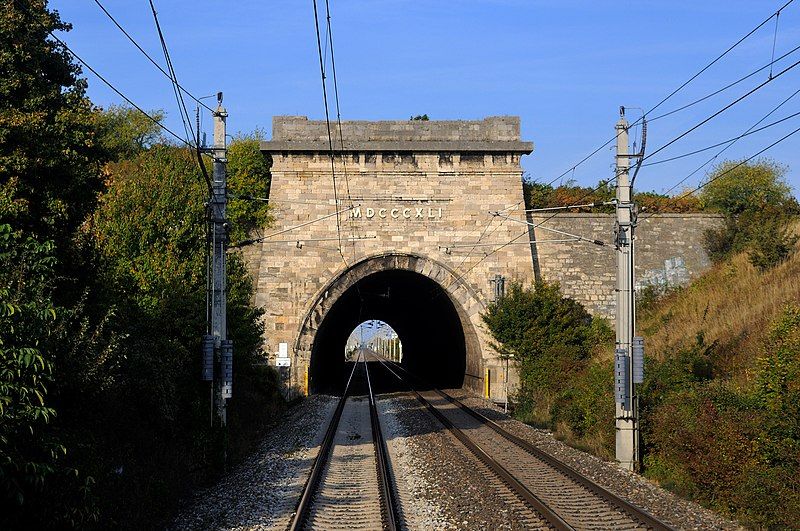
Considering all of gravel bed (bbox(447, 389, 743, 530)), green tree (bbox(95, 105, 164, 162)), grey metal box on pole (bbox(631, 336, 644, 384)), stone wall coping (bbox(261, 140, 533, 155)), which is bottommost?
gravel bed (bbox(447, 389, 743, 530))

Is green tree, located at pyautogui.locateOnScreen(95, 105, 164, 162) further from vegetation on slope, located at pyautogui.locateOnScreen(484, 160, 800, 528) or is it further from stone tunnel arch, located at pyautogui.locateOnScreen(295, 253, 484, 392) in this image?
vegetation on slope, located at pyautogui.locateOnScreen(484, 160, 800, 528)

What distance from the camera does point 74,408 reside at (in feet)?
33.6

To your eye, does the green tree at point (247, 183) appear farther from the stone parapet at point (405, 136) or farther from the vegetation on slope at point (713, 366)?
the vegetation on slope at point (713, 366)

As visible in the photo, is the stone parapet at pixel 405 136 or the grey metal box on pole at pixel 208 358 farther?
the stone parapet at pixel 405 136

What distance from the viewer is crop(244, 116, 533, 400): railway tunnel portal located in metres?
30.2

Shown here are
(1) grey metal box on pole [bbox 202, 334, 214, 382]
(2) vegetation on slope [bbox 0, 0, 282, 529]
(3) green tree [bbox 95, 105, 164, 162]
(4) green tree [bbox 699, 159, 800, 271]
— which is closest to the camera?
(2) vegetation on slope [bbox 0, 0, 282, 529]

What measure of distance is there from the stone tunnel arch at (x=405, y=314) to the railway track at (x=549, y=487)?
10328 mm

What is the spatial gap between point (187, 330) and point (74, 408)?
6.47 meters

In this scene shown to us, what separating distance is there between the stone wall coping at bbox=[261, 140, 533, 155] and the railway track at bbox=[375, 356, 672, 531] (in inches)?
502

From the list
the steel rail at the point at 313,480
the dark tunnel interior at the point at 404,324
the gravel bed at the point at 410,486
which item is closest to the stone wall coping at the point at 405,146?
the dark tunnel interior at the point at 404,324

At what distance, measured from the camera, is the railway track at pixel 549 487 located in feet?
35.0

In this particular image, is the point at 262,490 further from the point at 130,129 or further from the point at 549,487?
the point at 130,129

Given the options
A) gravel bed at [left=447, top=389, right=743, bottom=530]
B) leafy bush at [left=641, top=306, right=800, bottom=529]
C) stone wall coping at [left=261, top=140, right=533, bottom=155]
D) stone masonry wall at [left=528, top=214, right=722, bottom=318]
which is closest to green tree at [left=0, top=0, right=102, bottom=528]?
gravel bed at [left=447, top=389, right=743, bottom=530]

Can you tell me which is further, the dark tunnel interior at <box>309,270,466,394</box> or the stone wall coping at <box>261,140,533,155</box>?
the dark tunnel interior at <box>309,270,466,394</box>
